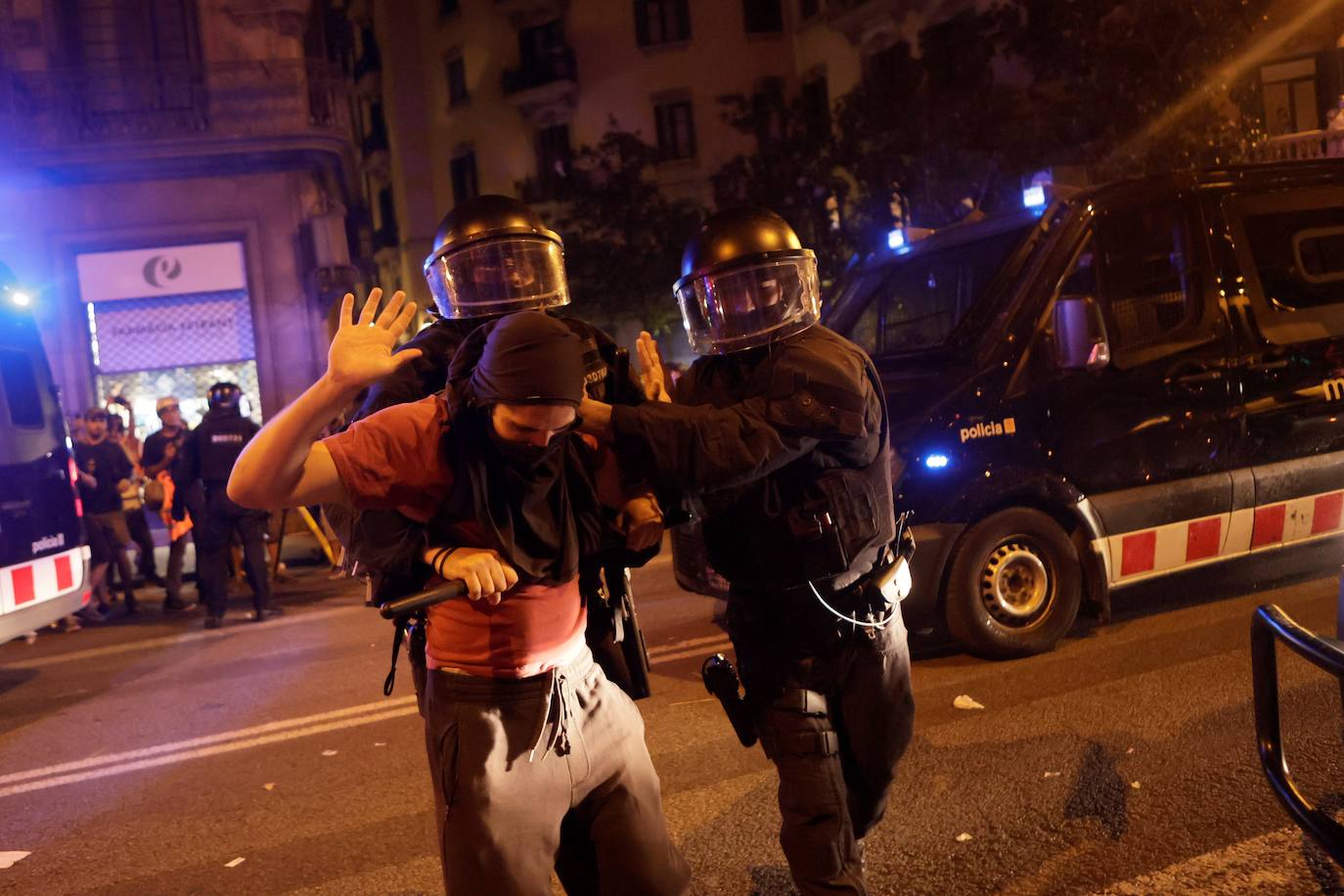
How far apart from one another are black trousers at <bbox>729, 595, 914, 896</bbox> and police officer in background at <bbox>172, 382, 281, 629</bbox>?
687 cm

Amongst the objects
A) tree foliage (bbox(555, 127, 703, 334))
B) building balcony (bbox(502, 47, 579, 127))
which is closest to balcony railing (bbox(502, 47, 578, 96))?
building balcony (bbox(502, 47, 579, 127))

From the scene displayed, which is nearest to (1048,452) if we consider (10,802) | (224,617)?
(10,802)

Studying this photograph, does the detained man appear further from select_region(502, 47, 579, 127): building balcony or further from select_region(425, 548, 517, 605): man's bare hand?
select_region(502, 47, 579, 127): building balcony

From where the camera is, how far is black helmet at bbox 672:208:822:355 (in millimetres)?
2848

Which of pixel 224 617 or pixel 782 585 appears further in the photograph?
pixel 224 617

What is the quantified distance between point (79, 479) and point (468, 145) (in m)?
26.6

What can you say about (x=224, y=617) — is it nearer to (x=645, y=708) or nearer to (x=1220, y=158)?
(x=645, y=708)

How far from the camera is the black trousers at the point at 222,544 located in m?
8.92

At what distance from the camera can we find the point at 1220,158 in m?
13.2

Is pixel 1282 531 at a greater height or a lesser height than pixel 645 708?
greater

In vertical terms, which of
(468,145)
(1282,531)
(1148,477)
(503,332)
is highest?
(468,145)

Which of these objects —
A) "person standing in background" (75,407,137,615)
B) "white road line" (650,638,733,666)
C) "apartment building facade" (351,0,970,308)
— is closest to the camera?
"white road line" (650,638,733,666)

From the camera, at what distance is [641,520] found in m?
2.40

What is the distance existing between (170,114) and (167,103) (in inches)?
8.8
